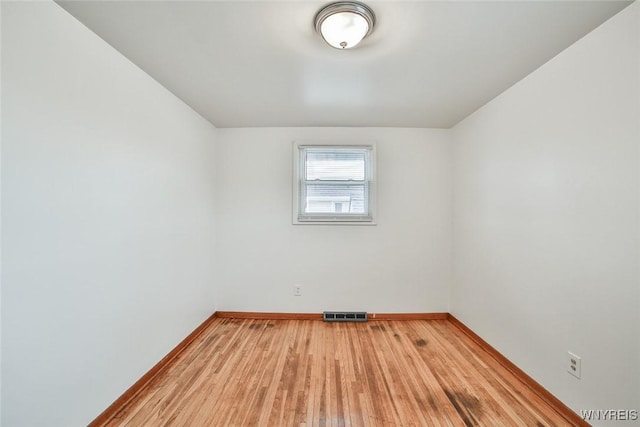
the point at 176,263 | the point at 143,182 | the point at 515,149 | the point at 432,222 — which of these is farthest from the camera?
the point at 432,222

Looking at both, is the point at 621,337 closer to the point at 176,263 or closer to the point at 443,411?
the point at 443,411

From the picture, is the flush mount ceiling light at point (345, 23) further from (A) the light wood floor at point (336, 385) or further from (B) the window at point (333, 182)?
(A) the light wood floor at point (336, 385)

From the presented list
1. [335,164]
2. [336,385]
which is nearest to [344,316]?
[336,385]

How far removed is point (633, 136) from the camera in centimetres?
129

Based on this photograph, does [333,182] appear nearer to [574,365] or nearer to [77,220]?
[77,220]

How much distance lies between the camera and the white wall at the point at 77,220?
1128 mm

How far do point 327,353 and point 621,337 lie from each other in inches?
76.4

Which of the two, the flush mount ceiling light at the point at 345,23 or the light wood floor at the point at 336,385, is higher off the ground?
the flush mount ceiling light at the point at 345,23

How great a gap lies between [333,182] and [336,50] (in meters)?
1.71

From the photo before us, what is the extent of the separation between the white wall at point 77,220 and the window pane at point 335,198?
1.55 meters

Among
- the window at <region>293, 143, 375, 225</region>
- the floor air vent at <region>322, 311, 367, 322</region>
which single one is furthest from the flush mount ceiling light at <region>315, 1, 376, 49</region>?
the floor air vent at <region>322, 311, 367, 322</region>

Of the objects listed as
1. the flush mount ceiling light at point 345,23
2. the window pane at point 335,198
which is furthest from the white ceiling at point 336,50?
the window pane at point 335,198

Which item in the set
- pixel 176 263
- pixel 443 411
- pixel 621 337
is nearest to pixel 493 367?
pixel 443 411

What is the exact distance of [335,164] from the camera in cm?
323
